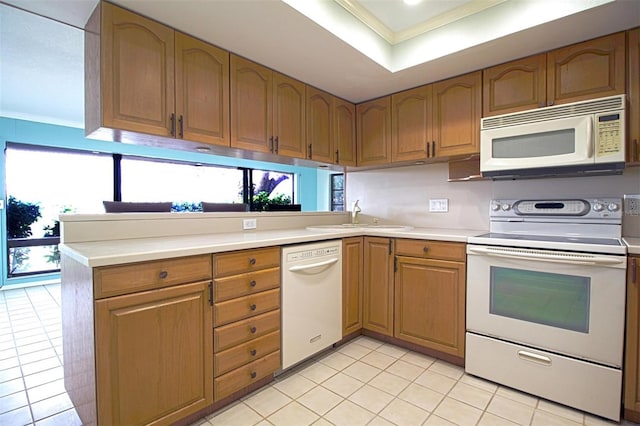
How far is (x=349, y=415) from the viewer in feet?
5.14

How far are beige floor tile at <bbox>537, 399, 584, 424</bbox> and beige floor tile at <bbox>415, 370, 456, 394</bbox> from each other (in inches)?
17.6

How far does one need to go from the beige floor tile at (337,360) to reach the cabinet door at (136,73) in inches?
70.6

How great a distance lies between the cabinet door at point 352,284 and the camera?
231 cm

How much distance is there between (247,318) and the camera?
166 cm

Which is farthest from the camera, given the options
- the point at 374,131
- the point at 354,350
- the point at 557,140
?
the point at 374,131

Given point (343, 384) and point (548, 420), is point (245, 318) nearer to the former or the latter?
point (343, 384)

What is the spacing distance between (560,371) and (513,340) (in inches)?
9.4

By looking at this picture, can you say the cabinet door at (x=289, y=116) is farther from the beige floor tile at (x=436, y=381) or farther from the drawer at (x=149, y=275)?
the beige floor tile at (x=436, y=381)

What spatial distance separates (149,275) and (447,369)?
6.25 feet

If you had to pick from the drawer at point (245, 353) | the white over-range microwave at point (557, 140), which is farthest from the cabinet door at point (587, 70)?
the drawer at point (245, 353)

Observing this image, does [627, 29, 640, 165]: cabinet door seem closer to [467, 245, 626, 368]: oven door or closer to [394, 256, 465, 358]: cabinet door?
[467, 245, 626, 368]: oven door

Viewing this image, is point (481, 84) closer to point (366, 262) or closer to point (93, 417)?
point (366, 262)

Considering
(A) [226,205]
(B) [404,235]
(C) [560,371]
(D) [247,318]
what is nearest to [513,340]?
(C) [560,371]

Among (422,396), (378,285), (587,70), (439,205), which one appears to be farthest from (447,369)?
(587,70)
